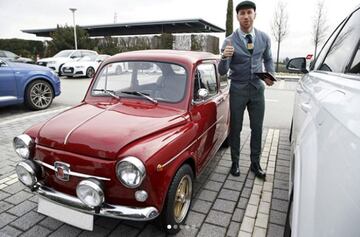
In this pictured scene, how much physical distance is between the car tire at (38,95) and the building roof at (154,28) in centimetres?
2169

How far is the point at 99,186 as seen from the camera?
7.71ft

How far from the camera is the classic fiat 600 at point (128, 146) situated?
7.76 feet

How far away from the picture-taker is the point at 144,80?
3488 millimetres

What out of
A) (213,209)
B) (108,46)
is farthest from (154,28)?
(213,209)

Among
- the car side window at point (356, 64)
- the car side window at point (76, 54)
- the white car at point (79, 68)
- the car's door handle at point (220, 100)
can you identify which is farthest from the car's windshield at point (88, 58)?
the car side window at point (356, 64)

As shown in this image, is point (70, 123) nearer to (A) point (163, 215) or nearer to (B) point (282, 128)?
(A) point (163, 215)

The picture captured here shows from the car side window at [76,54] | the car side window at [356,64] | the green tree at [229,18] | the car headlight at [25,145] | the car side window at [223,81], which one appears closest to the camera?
the car side window at [356,64]

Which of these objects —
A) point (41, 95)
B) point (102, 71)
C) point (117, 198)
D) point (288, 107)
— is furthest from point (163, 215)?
point (288, 107)

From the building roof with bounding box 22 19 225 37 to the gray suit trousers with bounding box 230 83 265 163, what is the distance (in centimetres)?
2531

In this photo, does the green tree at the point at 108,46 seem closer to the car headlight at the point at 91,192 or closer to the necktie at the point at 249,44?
the necktie at the point at 249,44

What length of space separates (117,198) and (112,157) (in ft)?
1.14

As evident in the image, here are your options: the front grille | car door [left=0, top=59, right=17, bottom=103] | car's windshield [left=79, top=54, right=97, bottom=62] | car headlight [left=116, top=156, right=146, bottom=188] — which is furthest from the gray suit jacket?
car's windshield [left=79, top=54, right=97, bottom=62]

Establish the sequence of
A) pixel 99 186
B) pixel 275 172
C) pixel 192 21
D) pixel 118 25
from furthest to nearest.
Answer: pixel 118 25, pixel 192 21, pixel 275 172, pixel 99 186

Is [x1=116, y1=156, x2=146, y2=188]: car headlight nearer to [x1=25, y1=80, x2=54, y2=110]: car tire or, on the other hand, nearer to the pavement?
the pavement
